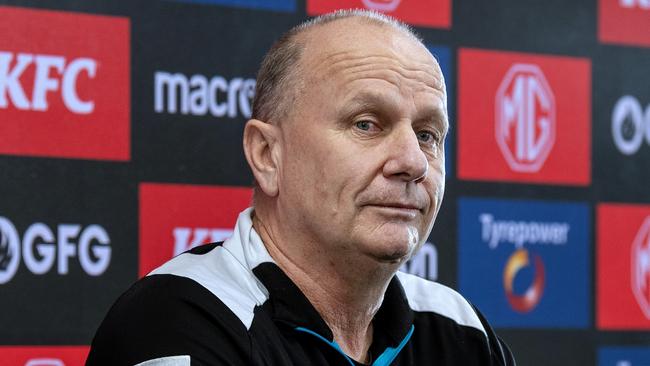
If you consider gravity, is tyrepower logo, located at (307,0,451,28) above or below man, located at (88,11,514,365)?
above

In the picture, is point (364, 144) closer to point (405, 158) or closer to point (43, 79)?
point (405, 158)

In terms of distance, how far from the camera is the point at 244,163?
2.14 metres

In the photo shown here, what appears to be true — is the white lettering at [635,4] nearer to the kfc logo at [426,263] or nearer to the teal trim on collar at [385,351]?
the kfc logo at [426,263]

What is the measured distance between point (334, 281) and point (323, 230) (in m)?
0.09

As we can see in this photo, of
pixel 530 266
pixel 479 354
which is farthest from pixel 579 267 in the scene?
pixel 479 354

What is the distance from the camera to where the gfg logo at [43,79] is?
1.91 meters

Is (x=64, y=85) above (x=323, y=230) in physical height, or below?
above

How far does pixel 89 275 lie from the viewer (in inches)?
77.8

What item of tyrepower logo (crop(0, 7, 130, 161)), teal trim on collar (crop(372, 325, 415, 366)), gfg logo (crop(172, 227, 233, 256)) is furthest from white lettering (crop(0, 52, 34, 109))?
teal trim on collar (crop(372, 325, 415, 366))

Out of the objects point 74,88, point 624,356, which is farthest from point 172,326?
point 624,356

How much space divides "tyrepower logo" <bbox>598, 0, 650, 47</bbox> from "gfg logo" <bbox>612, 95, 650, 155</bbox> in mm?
138

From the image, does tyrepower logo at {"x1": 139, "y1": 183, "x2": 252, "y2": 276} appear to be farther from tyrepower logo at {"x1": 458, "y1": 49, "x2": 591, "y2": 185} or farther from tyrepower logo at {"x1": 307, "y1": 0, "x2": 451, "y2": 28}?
tyrepower logo at {"x1": 458, "y1": 49, "x2": 591, "y2": 185}

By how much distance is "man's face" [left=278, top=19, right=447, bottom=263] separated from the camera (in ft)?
4.81

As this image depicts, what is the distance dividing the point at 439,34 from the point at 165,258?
30.2 inches
